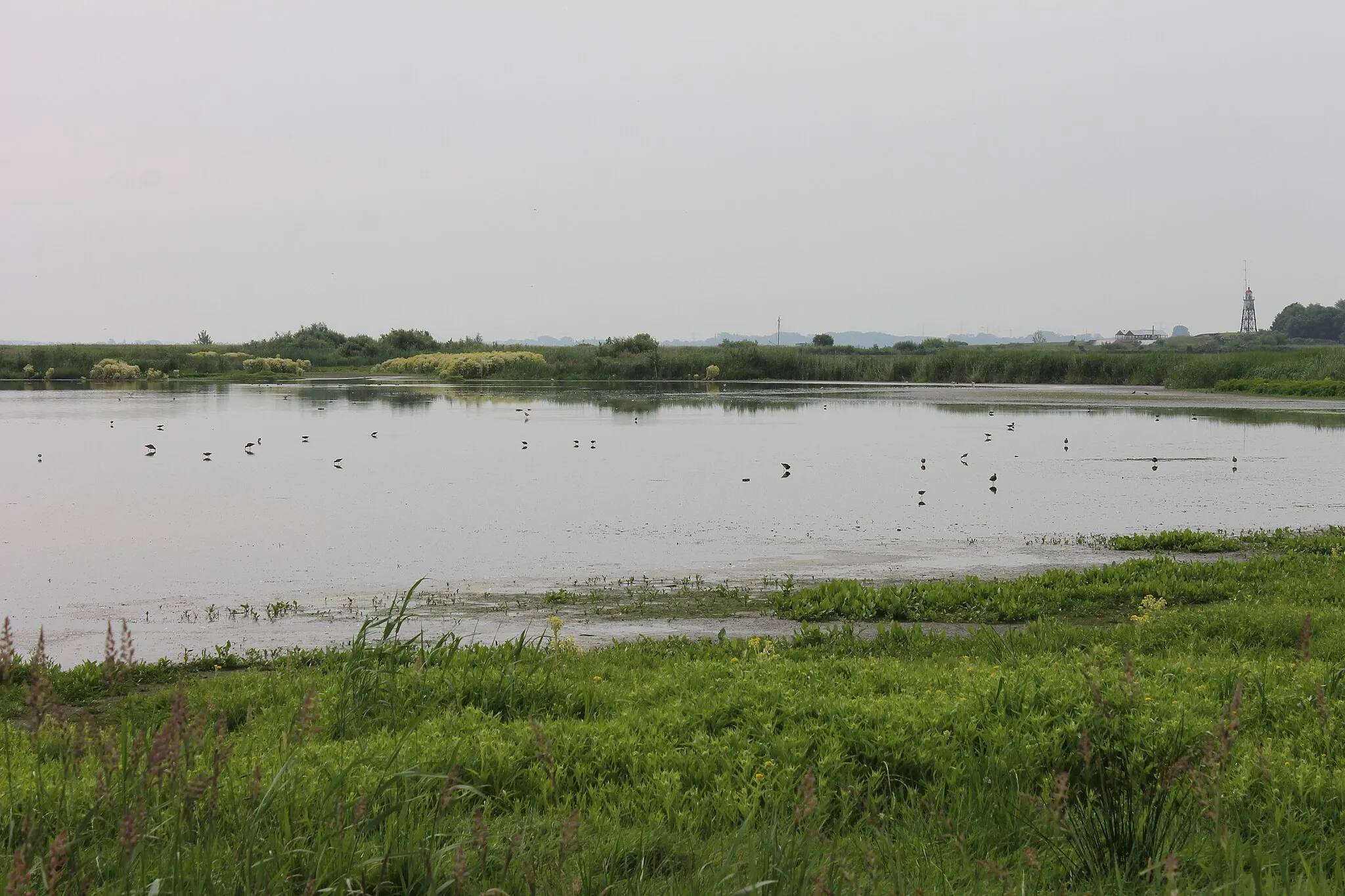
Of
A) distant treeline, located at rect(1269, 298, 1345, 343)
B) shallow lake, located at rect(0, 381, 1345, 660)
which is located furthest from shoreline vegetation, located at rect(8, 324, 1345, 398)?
distant treeline, located at rect(1269, 298, 1345, 343)

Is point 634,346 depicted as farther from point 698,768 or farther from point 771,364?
point 698,768

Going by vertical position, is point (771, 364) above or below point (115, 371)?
above

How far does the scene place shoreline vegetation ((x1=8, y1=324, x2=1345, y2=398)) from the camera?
216 ft

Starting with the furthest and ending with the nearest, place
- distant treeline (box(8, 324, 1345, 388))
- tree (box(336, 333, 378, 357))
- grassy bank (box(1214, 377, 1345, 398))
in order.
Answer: tree (box(336, 333, 378, 357)) → distant treeline (box(8, 324, 1345, 388)) → grassy bank (box(1214, 377, 1345, 398))

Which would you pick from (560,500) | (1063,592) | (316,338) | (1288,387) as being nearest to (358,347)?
(316,338)

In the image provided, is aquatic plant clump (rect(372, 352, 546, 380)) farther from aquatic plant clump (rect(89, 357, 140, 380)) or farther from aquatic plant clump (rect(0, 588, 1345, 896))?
aquatic plant clump (rect(0, 588, 1345, 896))

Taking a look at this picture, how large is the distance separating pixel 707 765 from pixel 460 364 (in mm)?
84403

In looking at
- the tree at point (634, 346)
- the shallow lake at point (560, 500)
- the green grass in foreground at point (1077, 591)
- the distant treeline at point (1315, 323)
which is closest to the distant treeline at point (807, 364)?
the tree at point (634, 346)

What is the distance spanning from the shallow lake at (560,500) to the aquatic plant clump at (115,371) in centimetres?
4099

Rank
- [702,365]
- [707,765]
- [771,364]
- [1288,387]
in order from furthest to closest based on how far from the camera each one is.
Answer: [702,365] < [771,364] < [1288,387] < [707,765]

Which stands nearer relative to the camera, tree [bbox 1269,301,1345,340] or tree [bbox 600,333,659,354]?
tree [bbox 600,333,659,354]

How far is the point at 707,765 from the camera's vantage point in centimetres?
598

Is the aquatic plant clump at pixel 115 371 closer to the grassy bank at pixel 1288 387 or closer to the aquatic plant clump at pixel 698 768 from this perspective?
the grassy bank at pixel 1288 387

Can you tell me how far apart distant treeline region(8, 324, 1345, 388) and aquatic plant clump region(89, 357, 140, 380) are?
11.6 ft
